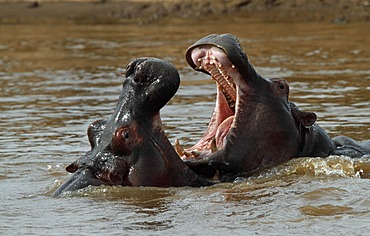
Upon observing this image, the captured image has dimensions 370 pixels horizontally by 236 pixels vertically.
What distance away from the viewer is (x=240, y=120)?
6492mm

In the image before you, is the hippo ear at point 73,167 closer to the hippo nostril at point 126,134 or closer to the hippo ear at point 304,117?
the hippo nostril at point 126,134

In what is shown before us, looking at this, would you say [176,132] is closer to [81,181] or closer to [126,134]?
[81,181]

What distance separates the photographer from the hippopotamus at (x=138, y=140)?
6.04 meters

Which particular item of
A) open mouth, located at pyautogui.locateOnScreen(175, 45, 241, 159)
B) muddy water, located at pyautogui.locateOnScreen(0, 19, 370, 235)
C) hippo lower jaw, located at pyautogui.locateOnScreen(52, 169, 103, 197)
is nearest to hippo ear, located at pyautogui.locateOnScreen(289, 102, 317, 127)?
muddy water, located at pyautogui.locateOnScreen(0, 19, 370, 235)

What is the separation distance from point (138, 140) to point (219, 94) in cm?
79

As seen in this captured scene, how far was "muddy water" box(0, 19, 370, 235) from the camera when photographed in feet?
18.6

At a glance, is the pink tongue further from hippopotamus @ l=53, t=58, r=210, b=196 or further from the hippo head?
hippopotamus @ l=53, t=58, r=210, b=196

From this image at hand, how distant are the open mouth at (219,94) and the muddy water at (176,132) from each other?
31cm

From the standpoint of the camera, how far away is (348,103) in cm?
1060

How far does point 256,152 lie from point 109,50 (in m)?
11.8

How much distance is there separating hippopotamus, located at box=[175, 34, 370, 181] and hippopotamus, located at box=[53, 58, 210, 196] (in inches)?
14.1

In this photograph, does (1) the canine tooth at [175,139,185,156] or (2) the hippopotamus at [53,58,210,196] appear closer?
(2) the hippopotamus at [53,58,210,196]

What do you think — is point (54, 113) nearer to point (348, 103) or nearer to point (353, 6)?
point (348, 103)

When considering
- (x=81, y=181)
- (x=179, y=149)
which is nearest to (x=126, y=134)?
(x=81, y=181)
